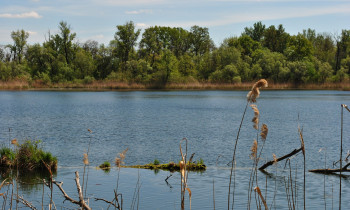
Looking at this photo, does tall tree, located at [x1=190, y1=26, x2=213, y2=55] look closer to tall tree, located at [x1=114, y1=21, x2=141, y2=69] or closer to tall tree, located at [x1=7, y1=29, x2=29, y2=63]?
tall tree, located at [x1=114, y1=21, x2=141, y2=69]

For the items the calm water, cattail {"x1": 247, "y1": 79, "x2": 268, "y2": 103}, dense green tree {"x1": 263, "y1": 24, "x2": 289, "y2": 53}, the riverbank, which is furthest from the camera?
dense green tree {"x1": 263, "y1": 24, "x2": 289, "y2": 53}

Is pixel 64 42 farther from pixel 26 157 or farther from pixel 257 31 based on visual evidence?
pixel 26 157

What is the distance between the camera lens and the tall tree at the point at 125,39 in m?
103

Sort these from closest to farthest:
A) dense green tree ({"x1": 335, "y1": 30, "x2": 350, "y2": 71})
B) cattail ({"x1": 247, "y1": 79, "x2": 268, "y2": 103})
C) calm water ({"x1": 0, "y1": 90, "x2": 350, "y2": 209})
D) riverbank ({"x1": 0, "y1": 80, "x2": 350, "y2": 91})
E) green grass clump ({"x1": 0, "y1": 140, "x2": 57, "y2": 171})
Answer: cattail ({"x1": 247, "y1": 79, "x2": 268, "y2": 103})
calm water ({"x1": 0, "y1": 90, "x2": 350, "y2": 209})
green grass clump ({"x1": 0, "y1": 140, "x2": 57, "y2": 171})
riverbank ({"x1": 0, "y1": 80, "x2": 350, "y2": 91})
dense green tree ({"x1": 335, "y1": 30, "x2": 350, "y2": 71})

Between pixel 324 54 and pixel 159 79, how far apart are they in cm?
4143

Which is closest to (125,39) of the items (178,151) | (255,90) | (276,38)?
(276,38)

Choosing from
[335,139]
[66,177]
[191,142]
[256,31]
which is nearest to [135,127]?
[191,142]

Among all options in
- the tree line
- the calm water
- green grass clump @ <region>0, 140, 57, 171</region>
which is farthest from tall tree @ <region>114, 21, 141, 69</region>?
green grass clump @ <region>0, 140, 57, 171</region>

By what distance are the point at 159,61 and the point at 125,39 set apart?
1019 centimetres

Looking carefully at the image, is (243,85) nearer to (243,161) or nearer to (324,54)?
(324,54)

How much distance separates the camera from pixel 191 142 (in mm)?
22000

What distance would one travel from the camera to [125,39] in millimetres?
103500

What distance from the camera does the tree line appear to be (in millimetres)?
93812

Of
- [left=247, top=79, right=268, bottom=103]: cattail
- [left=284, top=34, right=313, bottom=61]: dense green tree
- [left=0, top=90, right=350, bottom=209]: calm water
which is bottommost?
[left=0, top=90, right=350, bottom=209]: calm water
